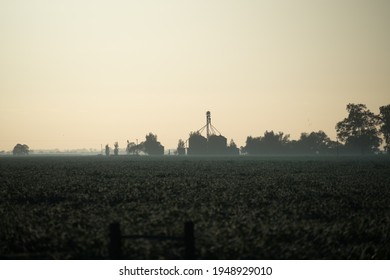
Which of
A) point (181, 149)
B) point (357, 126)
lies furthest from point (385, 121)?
point (181, 149)

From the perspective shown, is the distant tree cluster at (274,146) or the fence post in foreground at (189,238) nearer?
the fence post in foreground at (189,238)

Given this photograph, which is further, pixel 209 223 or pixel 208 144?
pixel 208 144

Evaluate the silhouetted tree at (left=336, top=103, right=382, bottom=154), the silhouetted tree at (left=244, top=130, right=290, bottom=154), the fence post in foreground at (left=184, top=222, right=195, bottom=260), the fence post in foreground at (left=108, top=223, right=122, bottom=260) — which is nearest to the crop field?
the fence post in foreground at (left=108, top=223, right=122, bottom=260)

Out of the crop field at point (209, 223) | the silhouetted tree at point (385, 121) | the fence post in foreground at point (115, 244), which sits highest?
the silhouetted tree at point (385, 121)

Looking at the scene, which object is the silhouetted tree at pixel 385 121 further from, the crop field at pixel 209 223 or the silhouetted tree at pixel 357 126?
the crop field at pixel 209 223

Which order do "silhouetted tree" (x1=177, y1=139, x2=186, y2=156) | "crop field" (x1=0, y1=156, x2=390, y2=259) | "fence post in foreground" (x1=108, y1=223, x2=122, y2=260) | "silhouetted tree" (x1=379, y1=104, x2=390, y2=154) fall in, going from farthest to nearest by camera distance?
"silhouetted tree" (x1=177, y1=139, x2=186, y2=156) → "silhouetted tree" (x1=379, y1=104, x2=390, y2=154) → "crop field" (x1=0, y1=156, x2=390, y2=259) → "fence post in foreground" (x1=108, y1=223, x2=122, y2=260)

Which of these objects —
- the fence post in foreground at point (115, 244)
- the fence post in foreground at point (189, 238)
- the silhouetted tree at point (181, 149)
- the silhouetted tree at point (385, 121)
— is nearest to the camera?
the fence post in foreground at point (189, 238)

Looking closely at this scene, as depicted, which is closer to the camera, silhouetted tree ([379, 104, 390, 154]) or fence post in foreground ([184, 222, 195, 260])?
fence post in foreground ([184, 222, 195, 260])

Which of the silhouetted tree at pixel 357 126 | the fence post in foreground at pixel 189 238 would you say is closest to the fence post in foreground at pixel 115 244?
the fence post in foreground at pixel 189 238

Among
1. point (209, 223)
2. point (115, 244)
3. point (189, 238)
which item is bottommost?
point (209, 223)

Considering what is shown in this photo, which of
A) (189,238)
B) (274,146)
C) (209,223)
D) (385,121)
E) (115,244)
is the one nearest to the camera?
(189,238)

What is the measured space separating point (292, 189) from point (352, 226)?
13.7 metres

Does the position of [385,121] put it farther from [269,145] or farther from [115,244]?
[115,244]

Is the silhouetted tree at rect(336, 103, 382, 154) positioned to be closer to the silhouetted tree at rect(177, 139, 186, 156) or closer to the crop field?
the silhouetted tree at rect(177, 139, 186, 156)
